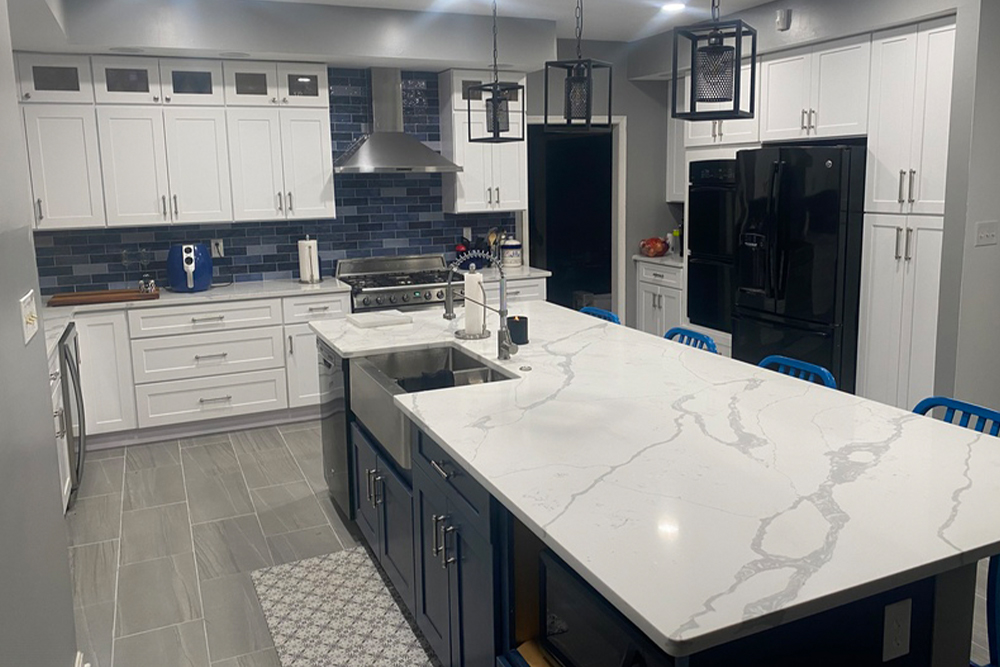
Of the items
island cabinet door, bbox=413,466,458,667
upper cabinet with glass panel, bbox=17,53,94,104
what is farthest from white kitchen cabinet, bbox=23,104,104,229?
island cabinet door, bbox=413,466,458,667

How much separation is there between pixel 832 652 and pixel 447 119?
15.8 ft

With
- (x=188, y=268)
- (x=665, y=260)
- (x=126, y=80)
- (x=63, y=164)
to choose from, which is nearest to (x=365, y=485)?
(x=188, y=268)

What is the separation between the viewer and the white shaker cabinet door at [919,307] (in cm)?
437

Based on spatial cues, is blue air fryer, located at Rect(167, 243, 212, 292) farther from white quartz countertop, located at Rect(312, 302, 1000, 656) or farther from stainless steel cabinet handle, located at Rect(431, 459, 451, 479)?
stainless steel cabinet handle, located at Rect(431, 459, 451, 479)

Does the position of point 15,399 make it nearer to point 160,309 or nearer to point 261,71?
point 160,309

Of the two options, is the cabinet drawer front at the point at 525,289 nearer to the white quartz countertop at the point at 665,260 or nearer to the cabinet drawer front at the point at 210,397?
the white quartz countertop at the point at 665,260

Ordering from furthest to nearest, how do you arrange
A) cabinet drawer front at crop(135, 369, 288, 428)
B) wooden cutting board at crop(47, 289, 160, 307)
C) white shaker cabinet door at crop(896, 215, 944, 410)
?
cabinet drawer front at crop(135, 369, 288, 428) < wooden cutting board at crop(47, 289, 160, 307) < white shaker cabinet door at crop(896, 215, 944, 410)

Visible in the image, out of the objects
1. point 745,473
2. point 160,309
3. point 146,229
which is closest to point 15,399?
point 745,473

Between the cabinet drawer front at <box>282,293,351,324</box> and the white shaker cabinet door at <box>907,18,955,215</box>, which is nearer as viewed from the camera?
the white shaker cabinet door at <box>907,18,955,215</box>

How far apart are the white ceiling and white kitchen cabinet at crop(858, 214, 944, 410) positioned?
180cm

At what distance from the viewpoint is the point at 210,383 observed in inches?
201

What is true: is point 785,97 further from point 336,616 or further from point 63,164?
Result: point 63,164

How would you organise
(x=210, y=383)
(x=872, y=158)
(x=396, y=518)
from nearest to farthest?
(x=396, y=518) < (x=872, y=158) < (x=210, y=383)

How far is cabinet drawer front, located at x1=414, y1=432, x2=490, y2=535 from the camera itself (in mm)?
2064
